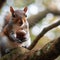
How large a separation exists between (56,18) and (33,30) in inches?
9.0

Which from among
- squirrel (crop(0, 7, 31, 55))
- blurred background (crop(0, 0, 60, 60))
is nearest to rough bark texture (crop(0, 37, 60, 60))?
squirrel (crop(0, 7, 31, 55))

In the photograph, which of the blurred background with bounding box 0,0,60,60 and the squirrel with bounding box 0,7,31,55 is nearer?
the squirrel with bounding box 0,7,31,55

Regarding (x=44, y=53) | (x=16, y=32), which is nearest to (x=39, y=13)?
(x=16, y=32)

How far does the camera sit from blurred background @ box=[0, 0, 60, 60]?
6.09ft

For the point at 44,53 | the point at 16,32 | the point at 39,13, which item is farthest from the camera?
the point at 39,13

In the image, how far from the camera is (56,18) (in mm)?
1934

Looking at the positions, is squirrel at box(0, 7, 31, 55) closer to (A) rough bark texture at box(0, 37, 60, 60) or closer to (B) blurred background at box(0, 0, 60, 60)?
(B) blurred background at box(0, 0, 60, 60)

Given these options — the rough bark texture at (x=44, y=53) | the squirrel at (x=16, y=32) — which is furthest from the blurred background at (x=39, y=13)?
the rough bark texture at (x=44, y=53)

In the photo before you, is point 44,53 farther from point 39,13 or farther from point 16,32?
point 39,13

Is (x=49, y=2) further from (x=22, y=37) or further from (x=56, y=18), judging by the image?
(x=22, y=37)

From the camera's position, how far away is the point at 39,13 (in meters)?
1.93

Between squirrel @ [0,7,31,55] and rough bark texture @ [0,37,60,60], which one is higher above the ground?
rough bark texture @ [0,37,60,60]

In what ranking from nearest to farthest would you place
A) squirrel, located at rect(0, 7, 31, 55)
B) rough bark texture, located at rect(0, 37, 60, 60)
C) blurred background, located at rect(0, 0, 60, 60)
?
rough bark texture, located at rect(0, 37, 60, 60), squirrel, located at rect(0, 7, 31, 55), blurred background, located at rect(0, 0, 60, 60)

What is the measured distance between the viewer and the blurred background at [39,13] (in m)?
1.86
